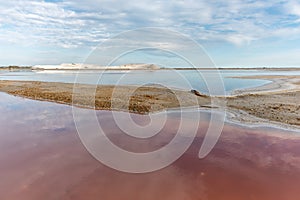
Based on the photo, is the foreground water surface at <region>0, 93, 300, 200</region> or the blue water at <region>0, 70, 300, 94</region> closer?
the foreground water surface at <region>0, 93, 300, 200</region>

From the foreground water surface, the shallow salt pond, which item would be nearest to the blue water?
the shallow salt pond

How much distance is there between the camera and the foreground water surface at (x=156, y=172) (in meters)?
5.85

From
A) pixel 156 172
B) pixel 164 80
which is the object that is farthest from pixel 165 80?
pixel 156 172

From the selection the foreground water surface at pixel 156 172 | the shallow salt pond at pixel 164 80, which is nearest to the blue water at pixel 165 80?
the shallow salt pond at pixel 164 80

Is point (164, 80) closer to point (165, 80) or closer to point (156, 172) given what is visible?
point (165, 80)

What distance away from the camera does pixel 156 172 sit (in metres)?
7.01

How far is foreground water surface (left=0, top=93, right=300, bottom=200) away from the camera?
585cm

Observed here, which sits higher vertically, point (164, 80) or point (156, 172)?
point (164, 80)

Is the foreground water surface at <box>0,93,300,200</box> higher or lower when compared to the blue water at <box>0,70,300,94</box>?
lower

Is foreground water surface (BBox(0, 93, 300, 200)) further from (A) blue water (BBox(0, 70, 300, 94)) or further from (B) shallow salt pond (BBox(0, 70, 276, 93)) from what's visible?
(B) shallow salt pond (BBox(0, 70, 276, 93))

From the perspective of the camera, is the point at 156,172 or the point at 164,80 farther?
the point at 164,80

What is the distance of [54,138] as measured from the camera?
9.69 meters

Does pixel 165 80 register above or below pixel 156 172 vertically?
above

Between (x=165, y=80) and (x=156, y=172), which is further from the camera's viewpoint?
(x=165, y=80)
